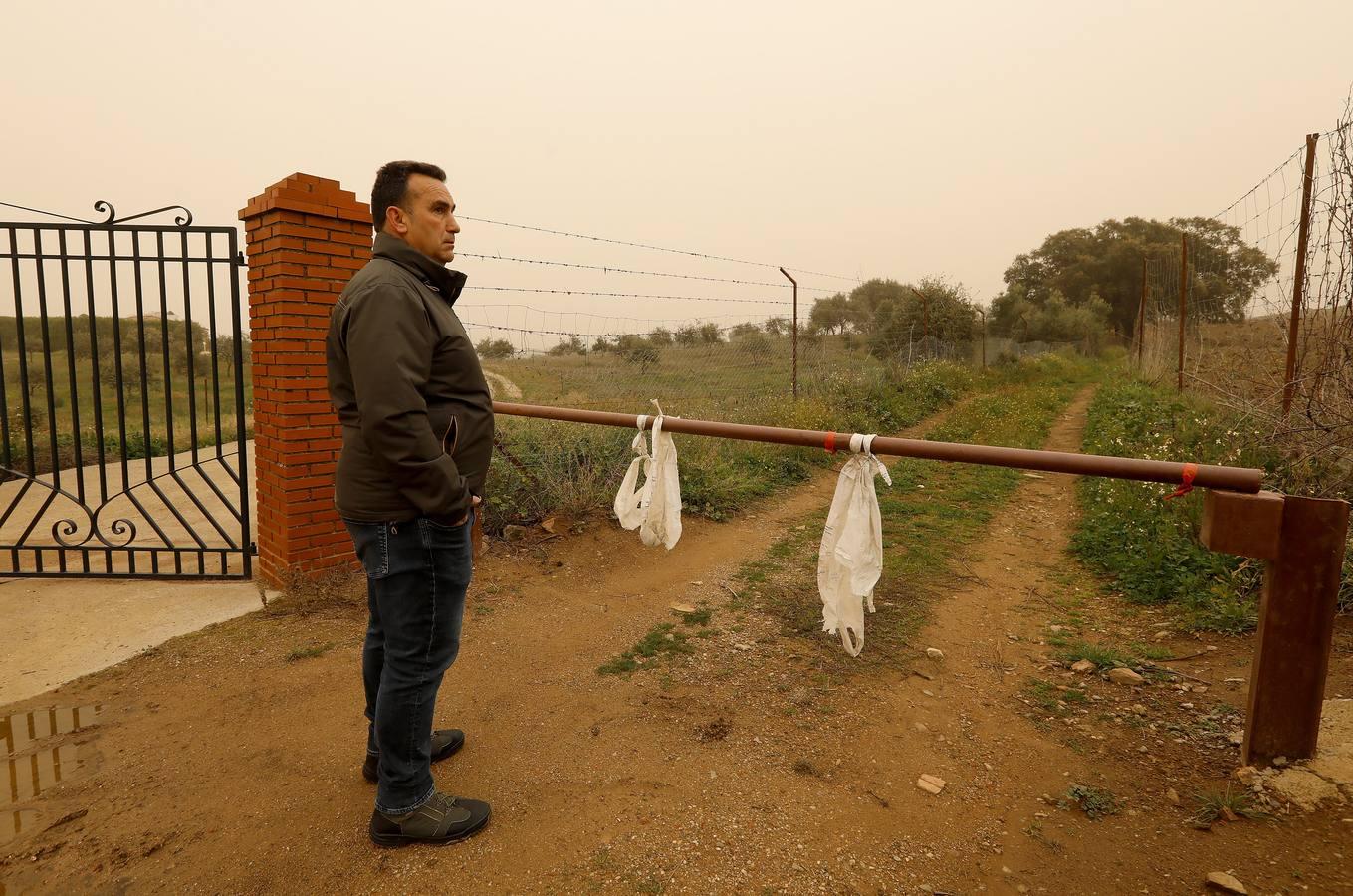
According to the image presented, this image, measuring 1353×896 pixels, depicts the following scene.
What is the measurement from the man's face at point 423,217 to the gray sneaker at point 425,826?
5.52ft

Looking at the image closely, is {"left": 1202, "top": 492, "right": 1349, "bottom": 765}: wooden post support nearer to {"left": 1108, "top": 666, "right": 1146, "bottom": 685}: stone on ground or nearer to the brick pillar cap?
{"left": 1108, "top": 666, "right": 1146, "bottom": 685}: stone on ground

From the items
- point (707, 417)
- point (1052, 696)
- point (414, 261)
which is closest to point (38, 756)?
point (414, 261)

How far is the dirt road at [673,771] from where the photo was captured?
2.09 m

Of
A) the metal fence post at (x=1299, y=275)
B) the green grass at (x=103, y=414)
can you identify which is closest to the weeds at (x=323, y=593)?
the green grass at (x=103, y=414)

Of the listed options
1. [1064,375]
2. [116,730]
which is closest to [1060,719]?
[116,730]

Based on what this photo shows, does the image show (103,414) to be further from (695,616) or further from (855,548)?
(855,548)

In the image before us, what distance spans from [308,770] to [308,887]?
640mm

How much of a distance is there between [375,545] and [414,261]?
0.82 m

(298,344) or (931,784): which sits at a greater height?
(298,344)

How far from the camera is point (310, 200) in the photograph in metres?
4.01

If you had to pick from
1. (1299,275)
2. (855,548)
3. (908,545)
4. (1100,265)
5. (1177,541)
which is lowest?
(908,545)

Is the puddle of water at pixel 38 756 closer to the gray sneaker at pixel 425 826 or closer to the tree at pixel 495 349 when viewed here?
the gray sneaker at pixel 425 826

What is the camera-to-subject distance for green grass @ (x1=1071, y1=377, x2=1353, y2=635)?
3.79m

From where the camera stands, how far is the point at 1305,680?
88.7 inches
